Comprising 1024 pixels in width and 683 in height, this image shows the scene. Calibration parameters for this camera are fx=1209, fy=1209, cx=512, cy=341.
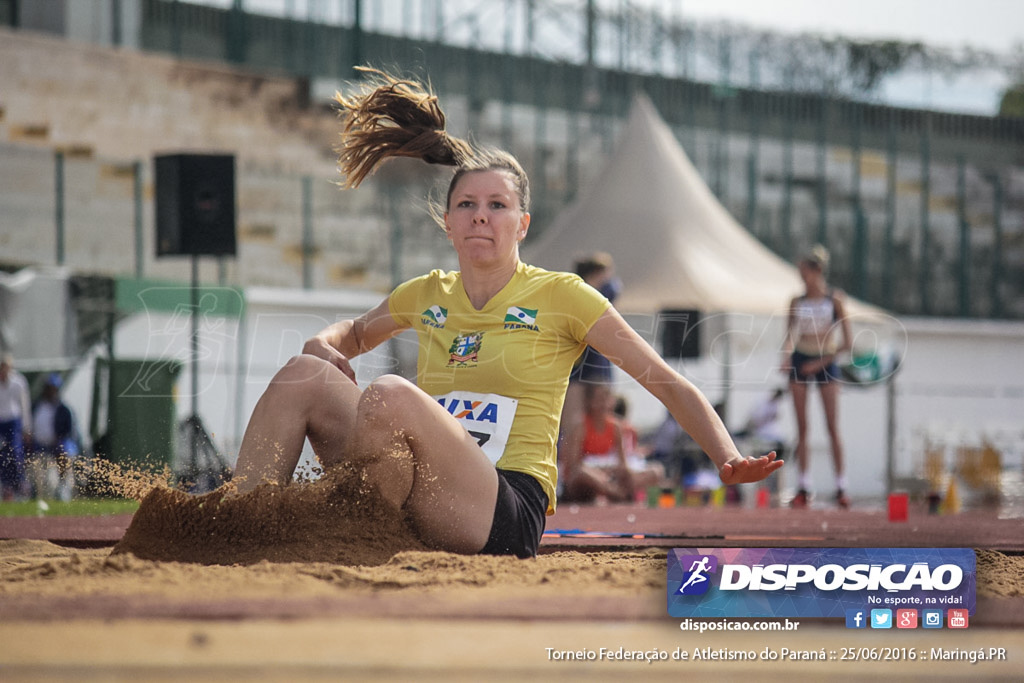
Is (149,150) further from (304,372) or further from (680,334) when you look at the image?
(304,372)

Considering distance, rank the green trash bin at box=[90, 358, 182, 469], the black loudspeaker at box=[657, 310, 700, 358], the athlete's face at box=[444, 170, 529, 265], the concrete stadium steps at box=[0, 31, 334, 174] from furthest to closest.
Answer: the concrete stadium steps at box=[0, 31, 334, 174]
the black loudspeaker at box=[657, 310, 700, 358]
the green trash bin at box=[90, 358, 182, 469]
the athlete's face at box=[444, 170, 529, 265]

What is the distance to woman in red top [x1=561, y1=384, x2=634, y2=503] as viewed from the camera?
780cm

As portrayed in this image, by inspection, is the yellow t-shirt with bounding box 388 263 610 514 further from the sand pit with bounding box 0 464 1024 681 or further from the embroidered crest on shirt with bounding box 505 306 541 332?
the sand pit with bounding box 0 464 1024 681

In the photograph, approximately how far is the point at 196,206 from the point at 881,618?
18.9ft

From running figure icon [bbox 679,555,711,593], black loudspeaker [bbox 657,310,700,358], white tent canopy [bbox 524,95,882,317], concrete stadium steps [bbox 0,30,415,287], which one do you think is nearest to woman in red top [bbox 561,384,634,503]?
black loudspeaker [bbox 657,310,700,358]

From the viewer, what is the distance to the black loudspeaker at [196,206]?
7117 mm

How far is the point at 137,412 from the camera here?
4422 millimetres

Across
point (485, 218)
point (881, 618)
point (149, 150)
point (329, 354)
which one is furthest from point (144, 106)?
point (881, 618)

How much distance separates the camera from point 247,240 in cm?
1284

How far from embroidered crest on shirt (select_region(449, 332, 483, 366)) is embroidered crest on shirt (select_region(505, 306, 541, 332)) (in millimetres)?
80

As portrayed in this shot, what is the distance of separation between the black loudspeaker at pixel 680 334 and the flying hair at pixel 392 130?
4417 mm

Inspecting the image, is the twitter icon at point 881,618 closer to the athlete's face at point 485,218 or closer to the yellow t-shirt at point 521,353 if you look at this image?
the yellow t-shirt at point 521,353

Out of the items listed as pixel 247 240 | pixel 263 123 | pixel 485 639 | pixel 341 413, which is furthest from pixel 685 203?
pixel 485 639

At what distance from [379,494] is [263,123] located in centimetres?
1213
